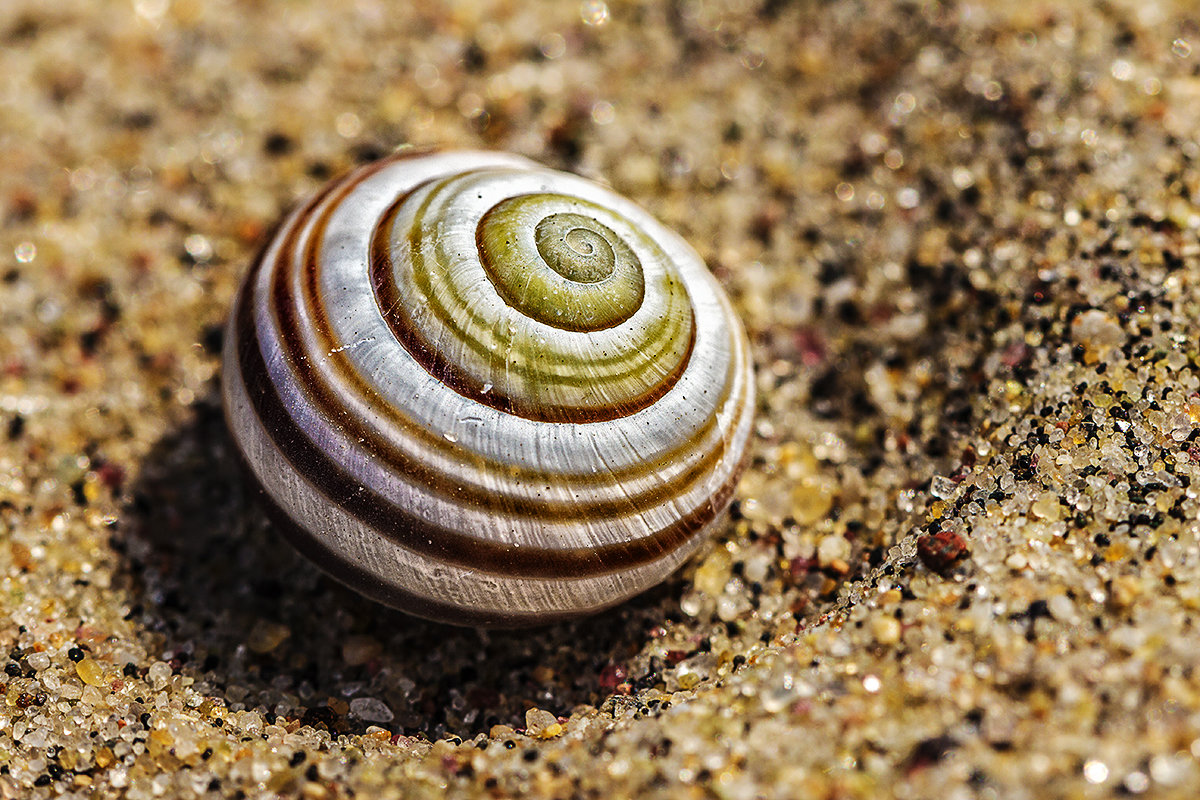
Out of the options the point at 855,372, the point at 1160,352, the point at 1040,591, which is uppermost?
the point at 1160,352

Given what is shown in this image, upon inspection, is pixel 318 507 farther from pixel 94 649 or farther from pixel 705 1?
pixel 705 1

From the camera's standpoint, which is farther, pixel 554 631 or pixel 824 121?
pixel 824 121

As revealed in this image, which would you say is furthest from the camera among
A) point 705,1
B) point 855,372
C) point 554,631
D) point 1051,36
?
point 705,1

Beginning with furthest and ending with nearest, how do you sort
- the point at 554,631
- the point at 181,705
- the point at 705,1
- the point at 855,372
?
the point at 705,1 < the point at 855,372 < the point at 554,631 < the point at 181,705

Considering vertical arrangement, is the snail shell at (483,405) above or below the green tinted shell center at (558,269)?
below

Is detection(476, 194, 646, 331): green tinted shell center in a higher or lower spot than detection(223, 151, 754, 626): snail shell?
higher

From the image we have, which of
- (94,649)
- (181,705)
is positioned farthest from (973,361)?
(94,649)

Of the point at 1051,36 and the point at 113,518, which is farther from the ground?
the point at 1051,36

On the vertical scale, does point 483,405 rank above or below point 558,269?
below
